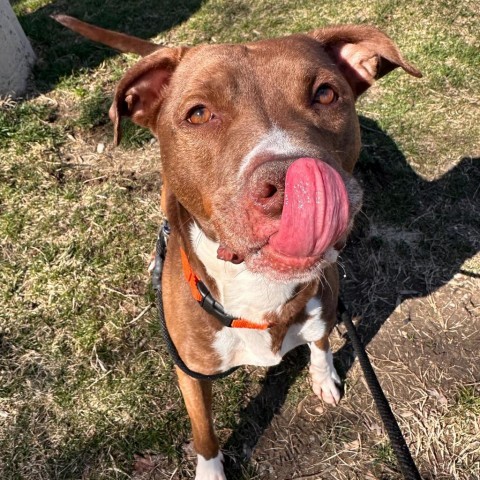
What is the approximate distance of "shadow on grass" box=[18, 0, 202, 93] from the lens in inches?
241

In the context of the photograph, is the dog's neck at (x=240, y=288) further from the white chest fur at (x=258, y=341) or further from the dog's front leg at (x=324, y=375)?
the dog's front leg at (x=324, y=375)

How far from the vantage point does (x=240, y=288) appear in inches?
106

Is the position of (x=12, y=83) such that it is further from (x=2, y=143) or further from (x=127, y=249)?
(x=127, y=249)

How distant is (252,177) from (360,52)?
137 cm

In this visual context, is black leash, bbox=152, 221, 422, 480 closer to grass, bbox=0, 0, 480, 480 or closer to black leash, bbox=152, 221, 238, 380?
black leash, bbox=152, 221, 238, 380

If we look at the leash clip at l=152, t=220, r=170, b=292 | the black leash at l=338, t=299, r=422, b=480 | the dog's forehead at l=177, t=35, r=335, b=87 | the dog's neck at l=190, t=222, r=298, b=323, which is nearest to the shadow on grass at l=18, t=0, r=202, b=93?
the leash clip at l=152, t=220, r=170, b=292

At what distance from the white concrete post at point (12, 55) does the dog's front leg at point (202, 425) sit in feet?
13.6

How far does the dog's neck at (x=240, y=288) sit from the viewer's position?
2.65 meters

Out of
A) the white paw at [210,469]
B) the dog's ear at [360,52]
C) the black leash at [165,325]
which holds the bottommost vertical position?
the white paw at [210,469]

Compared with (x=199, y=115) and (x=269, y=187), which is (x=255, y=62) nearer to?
(x=199, y=115)

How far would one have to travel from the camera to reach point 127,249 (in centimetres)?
468

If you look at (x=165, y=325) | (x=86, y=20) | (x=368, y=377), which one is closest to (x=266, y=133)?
(x=165, y=325)

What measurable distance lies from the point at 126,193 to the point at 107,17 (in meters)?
3.04

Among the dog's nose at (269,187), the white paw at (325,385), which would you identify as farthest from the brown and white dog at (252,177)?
the white paw at (325,385)
